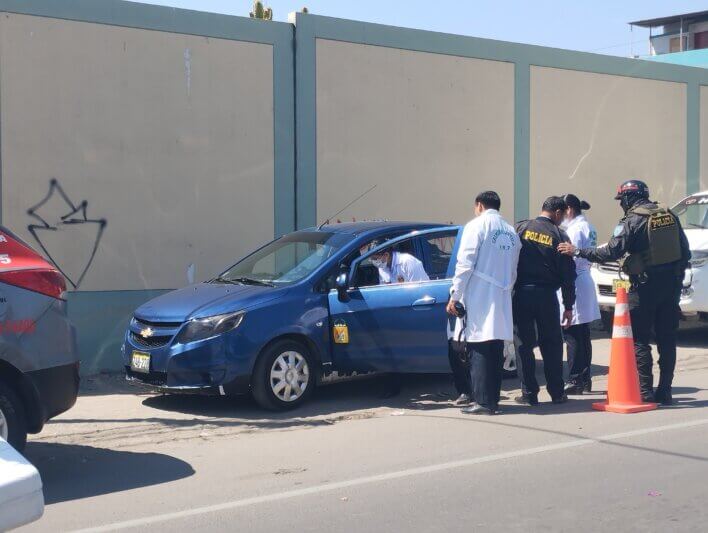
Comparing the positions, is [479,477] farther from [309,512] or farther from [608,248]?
Result: [608,248]

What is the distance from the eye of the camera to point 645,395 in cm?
858

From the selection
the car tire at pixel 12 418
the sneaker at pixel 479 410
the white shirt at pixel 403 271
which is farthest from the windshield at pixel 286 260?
the car tire at pixel 12 418

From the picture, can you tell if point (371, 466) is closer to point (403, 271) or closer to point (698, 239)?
point (403, 271)

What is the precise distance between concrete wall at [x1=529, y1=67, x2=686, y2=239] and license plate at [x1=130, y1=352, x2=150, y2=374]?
8.12m

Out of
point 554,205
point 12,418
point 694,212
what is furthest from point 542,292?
point 694,212

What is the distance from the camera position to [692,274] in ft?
40.4

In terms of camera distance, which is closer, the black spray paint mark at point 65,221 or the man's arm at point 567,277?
the man's arm at point 567,277

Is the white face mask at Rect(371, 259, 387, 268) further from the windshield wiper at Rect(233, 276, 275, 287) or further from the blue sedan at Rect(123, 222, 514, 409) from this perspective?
the windshield wiper at Rect(233, 276, 275, 287)

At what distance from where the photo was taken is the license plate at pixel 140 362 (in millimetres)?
8508

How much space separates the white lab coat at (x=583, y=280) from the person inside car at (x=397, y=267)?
1.43 meters

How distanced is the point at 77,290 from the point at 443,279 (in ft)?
14.2

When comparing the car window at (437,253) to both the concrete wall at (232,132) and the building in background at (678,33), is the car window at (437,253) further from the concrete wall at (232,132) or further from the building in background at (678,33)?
the building in background at (678,33)

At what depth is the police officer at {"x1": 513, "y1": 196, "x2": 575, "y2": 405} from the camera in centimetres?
856

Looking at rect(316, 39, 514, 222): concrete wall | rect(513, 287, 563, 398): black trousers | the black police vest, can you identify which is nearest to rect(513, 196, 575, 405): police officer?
rect(513, 287, 563, 398): black trousers
